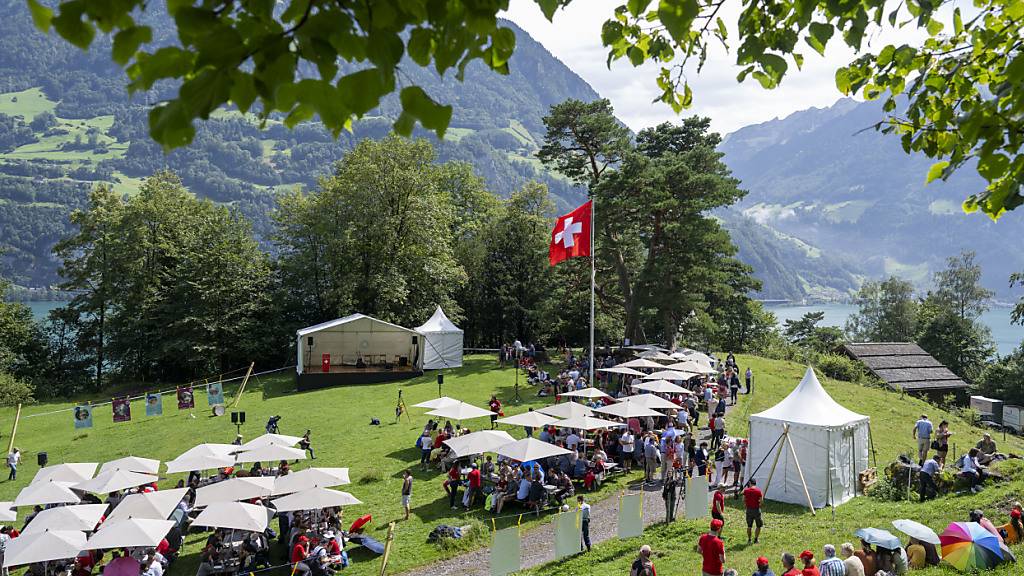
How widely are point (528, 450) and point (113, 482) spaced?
947 centimetres

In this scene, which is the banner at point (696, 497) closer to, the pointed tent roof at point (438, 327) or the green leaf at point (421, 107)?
the green leaf at point (421, 107)

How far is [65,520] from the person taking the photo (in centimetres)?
1273

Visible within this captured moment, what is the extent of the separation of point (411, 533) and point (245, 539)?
133 inches

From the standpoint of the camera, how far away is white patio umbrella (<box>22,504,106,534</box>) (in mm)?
12516

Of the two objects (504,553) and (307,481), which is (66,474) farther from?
(504,553)

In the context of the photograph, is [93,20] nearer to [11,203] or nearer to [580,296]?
[580,296]

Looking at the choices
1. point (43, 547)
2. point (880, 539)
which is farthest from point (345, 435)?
point (880, 539)

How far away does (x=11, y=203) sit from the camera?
17612 centimetres

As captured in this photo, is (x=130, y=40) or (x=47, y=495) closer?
(x=130, y=40)

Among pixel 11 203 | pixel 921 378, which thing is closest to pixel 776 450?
pixel 921 378

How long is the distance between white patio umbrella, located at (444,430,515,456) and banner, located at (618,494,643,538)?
387cm

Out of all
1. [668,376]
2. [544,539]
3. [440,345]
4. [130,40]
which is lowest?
[544,539]

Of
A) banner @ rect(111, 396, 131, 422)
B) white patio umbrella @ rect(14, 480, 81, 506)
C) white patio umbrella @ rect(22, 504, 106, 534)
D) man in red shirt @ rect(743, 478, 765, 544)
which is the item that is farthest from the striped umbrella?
banner @ rect(111, 396, 131, 422)

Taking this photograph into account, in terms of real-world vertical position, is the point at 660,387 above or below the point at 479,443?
above
